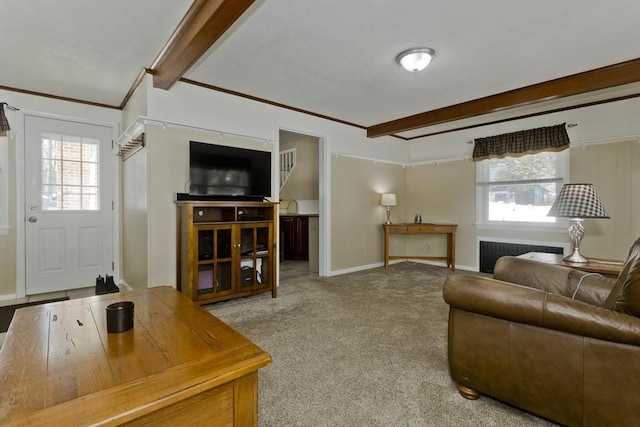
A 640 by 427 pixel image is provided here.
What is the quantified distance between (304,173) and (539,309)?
194 inches

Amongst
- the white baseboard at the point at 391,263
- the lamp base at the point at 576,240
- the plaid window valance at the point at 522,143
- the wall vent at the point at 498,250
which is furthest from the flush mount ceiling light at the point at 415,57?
the wall vent at the point at 498,250

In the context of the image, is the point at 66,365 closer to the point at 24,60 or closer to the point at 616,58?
the point at 24,60

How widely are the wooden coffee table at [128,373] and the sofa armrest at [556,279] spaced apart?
5.93 ft

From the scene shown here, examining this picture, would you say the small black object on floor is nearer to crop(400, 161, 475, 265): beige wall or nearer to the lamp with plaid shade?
the lamp with plaid shade

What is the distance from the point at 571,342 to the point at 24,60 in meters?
4.54

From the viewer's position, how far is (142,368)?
93 centimetres

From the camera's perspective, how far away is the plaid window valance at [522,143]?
4105 millimetres

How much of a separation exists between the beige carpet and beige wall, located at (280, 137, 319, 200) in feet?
8.10

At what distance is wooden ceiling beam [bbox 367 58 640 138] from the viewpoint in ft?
9.55

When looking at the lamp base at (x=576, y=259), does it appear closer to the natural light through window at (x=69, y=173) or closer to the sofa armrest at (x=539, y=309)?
the sofa armrest at (x=539, y=309)

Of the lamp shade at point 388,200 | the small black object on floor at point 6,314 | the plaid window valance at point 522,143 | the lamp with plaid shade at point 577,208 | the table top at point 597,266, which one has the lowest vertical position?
the small black object on floor at point 6,314

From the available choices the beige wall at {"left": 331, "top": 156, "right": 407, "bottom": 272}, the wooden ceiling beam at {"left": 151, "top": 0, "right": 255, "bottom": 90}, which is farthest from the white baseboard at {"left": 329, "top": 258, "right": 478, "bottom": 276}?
the wooden ceiling beam at {"left": 151, "top": 0, "right": 255, "bottom": 90}

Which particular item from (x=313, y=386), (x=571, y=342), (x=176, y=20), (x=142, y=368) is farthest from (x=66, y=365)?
(x=176, y=20)

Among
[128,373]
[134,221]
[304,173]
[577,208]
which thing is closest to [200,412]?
[128,373]
